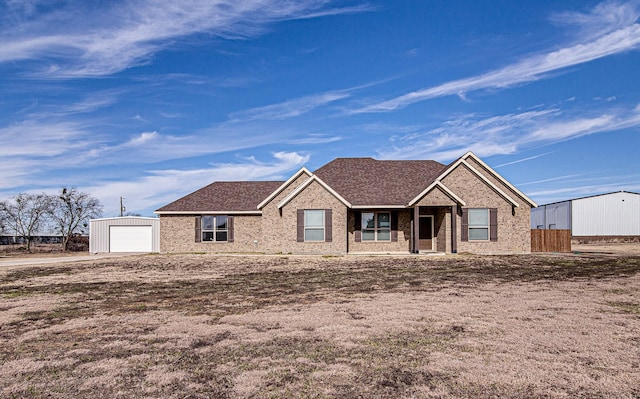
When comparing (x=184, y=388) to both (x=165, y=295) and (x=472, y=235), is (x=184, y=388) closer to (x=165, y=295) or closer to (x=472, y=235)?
(x=165, y=295)

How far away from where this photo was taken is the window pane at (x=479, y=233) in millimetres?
24781

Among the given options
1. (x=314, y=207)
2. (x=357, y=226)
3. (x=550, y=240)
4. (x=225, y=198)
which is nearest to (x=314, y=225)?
(x=314, y=207)

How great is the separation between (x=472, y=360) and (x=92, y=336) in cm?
551

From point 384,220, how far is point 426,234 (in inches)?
112

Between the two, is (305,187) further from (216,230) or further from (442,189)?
(442,189)

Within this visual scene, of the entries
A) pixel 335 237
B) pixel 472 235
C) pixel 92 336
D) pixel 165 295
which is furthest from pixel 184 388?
pixel 472 235

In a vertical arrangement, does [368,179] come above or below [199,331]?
above

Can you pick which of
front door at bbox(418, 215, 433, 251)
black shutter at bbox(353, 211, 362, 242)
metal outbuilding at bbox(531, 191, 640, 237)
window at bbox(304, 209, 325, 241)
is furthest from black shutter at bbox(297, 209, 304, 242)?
metal outbuilding at bbox(531, 191, 640, 237)

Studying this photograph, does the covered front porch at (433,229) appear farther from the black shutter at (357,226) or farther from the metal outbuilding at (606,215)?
the metal outbuilding at (606,215)

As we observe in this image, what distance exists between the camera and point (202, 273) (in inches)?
648

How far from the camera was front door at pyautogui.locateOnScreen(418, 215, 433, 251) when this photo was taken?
26.6 m

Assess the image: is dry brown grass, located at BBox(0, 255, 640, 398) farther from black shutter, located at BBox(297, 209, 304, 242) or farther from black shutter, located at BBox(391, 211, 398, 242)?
black shutter, located at BBox(391, 211, 398, 242)

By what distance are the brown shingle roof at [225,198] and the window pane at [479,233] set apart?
13.1 m

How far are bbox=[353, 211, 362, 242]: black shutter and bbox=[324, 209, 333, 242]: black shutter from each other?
186 centimetres
